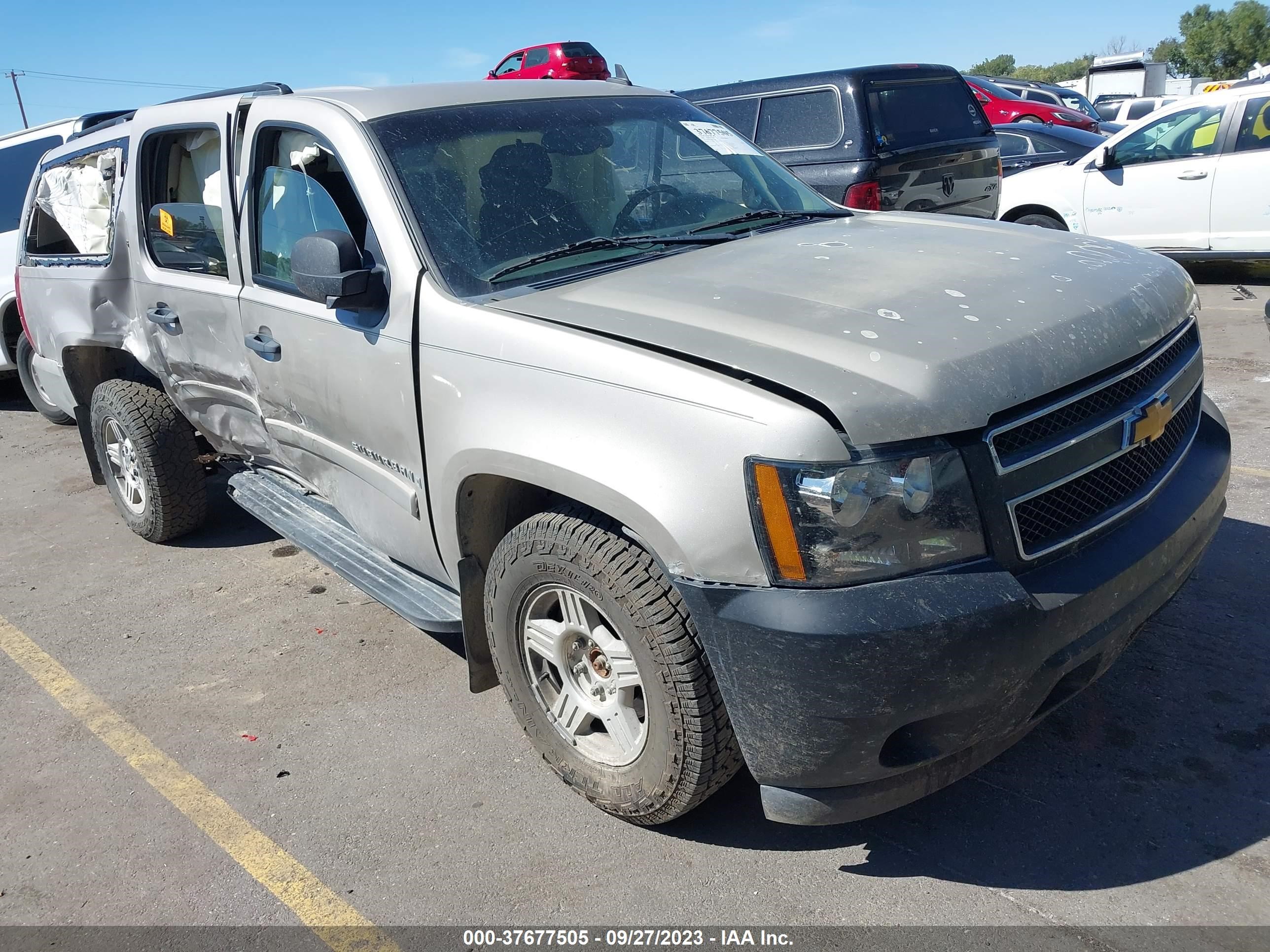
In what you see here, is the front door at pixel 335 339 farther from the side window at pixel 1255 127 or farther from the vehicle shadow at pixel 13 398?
the side window at pixel 1255 127

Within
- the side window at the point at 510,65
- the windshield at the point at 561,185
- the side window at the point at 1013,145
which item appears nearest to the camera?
the windshield at the point at 561,185

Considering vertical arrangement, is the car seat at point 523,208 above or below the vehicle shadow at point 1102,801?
above

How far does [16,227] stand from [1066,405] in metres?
9.12

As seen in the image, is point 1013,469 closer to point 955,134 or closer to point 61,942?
point 61,942

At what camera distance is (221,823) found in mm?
3166

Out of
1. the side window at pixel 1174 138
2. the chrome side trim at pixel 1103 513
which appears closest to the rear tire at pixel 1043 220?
the side window at pixel 1174 138

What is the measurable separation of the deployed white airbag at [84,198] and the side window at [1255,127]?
8.94 meters

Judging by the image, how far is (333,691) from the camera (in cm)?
390

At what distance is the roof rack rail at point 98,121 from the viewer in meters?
5.62

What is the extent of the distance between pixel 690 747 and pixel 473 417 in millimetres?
1057

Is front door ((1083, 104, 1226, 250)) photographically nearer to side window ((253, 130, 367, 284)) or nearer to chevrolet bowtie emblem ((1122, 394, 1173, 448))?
chevrolet bowtie emblem ((1122, 394, 1173, 448))

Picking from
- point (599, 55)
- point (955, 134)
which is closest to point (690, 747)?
point (955, 134)

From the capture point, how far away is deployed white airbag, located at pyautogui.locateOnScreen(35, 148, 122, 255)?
5.12m

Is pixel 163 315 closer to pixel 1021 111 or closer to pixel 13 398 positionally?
pixel 13 398
